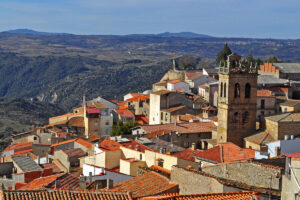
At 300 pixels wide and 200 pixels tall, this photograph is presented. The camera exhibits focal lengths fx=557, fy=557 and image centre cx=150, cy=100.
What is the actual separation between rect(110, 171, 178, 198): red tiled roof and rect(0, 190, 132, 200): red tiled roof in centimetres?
340

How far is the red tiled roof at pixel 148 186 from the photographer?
1839cm

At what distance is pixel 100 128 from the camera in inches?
2189

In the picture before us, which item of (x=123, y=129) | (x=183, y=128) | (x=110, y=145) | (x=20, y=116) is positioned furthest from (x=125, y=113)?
(x=20, y=116)

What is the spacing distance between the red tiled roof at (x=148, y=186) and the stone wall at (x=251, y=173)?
2012mm

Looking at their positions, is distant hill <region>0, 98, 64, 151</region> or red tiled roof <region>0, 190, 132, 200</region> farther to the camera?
distant hill <region>0, 98, 64, 151</region>

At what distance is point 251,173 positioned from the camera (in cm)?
1855

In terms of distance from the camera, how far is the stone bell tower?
41.6 m

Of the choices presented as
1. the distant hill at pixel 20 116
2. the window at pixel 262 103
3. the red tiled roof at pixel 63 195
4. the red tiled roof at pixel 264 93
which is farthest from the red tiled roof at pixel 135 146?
the distant hill at pixel 20 116

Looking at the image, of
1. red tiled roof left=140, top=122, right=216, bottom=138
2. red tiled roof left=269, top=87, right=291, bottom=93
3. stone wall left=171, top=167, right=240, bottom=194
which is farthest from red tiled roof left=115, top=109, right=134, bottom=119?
stone wall left=171, top=167, right=240, bottom=194

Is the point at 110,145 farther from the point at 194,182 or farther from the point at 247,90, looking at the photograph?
the point at 194,182

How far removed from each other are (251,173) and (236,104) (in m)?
23.8

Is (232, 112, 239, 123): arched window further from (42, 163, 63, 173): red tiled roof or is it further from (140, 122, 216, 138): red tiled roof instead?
(42, 163, 63, 173): red tiled roof

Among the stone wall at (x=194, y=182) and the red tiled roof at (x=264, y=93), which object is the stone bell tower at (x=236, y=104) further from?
the stone wall at (x=194, y=182)

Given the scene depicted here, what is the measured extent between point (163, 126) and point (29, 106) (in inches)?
2950
